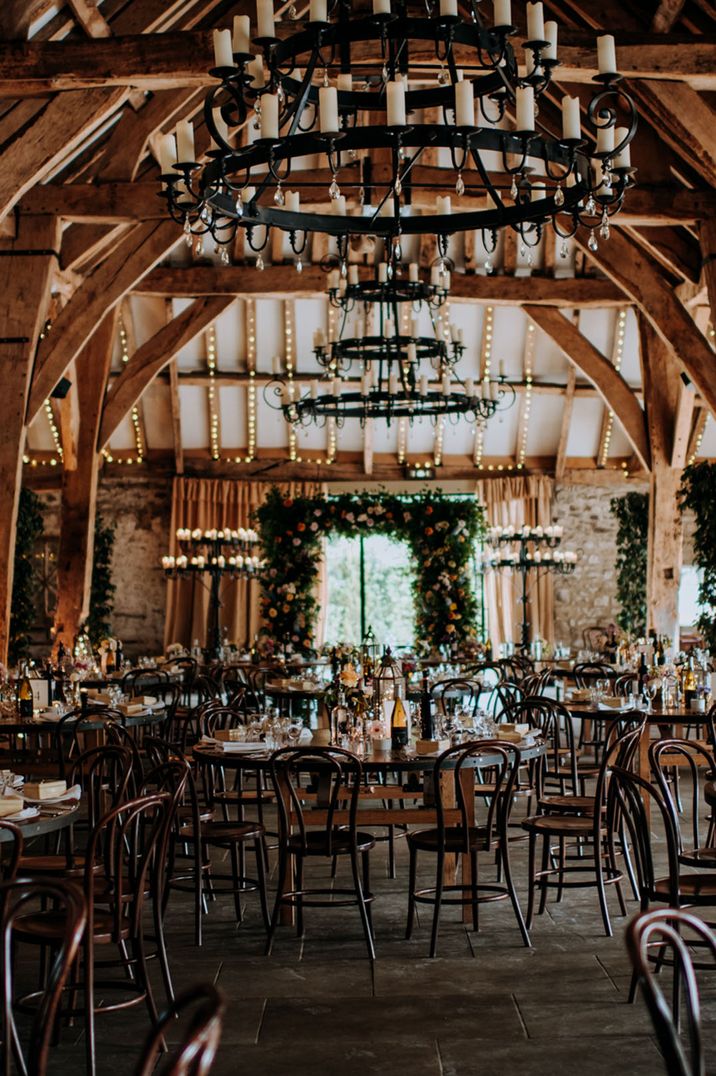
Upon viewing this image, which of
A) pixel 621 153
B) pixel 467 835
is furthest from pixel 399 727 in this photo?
pixel 621 153

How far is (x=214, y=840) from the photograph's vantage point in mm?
5746

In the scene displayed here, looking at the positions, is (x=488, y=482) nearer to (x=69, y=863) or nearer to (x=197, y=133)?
(x=197, y=133)

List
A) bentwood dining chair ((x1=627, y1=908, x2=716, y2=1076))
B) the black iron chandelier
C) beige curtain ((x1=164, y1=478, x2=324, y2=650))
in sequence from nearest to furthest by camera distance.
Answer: bentwood dining chair ((x1=627, y1=908, x2=716, y2=1076)), the black iron chandelier, beige curtain ((x1=164, y1=478, x2=324, y2=650))

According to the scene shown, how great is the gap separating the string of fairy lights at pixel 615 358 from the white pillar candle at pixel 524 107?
1138 centimetres

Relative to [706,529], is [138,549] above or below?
above

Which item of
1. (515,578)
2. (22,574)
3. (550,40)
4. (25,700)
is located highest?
(550,40)

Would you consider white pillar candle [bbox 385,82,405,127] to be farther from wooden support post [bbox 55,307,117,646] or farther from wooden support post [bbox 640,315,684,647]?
wooden support post [bbox 55,307,117,646]

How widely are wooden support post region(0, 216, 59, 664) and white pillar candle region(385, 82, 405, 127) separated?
5.30m

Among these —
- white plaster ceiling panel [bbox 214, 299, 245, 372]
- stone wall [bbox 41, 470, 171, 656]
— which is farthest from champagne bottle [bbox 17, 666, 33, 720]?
stone wall [bbox 41, 470, 171, 656]

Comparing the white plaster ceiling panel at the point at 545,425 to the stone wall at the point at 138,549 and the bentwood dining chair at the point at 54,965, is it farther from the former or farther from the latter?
the bentwood dining chair at the point at 54,965

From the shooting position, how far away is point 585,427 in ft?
59.4

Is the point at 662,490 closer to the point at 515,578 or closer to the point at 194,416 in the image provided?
the point at 515,578

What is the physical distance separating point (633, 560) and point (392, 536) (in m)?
3.92

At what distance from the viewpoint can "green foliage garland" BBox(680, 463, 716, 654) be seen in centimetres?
1153
